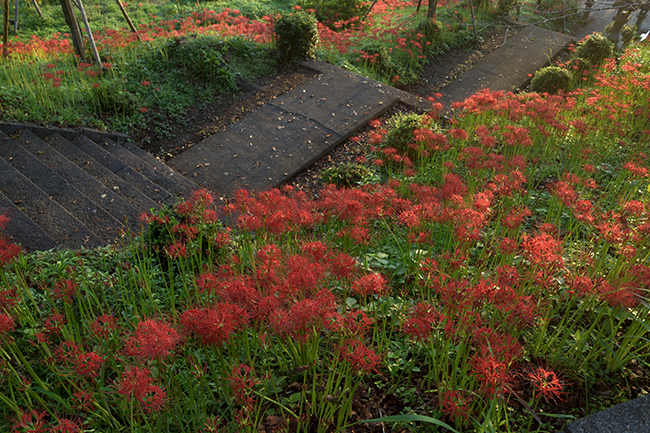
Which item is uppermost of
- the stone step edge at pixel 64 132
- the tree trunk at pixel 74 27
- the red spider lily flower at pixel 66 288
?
the tree trunk at pixel 74 27

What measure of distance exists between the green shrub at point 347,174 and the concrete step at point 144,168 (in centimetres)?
203

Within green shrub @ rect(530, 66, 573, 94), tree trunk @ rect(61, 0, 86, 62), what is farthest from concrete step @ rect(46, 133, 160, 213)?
green shrub @ rect(530, 66, 573, 94)

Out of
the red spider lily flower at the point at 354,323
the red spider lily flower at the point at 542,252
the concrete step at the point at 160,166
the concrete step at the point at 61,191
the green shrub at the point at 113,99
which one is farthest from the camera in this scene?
the green shrub at the point at 113,99

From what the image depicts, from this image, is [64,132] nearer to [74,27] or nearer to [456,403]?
[74,27]

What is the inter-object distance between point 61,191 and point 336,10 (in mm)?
10112

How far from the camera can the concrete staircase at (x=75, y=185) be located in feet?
14.0

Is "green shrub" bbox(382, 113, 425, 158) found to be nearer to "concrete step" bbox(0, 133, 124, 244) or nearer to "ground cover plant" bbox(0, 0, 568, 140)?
"ground cover plant" bbox(0, 0, 568, 140)

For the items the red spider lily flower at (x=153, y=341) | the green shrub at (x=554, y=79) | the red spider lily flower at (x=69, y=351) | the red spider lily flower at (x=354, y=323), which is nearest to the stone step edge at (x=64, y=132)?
the red spider lily flower at (x=69, y=351)

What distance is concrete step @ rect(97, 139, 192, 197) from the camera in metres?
5.55

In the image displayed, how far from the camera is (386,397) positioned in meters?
2.45

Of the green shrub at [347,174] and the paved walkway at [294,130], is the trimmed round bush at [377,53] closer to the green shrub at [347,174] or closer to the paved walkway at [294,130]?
the paved walkway at [294,130]

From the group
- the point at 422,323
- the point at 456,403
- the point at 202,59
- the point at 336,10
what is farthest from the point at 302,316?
the point at 336,10

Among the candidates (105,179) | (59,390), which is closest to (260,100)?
(105,179)

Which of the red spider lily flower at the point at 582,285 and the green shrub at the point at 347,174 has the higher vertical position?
the red spider lily flower at the point at 582,285
